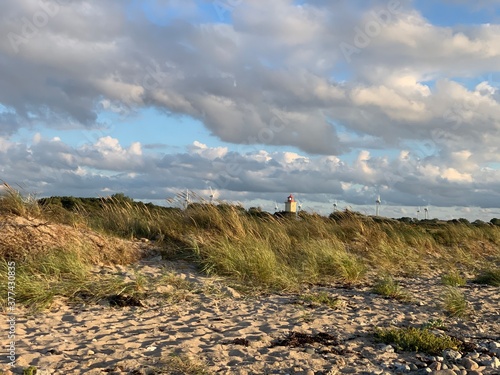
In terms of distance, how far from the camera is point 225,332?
5898 millimetres

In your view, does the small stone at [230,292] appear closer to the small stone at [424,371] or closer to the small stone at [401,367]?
the small stone at [401,367]

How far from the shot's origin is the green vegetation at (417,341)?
5.53 metres

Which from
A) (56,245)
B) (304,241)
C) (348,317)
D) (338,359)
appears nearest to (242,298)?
(348,317)

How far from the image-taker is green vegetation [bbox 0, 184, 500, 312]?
793 centimetres

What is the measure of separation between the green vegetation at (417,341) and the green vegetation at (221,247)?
8.44 feet

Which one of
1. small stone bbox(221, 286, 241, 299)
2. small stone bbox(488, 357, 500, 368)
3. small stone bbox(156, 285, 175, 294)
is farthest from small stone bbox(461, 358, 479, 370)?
small stone bbox(156, 285, 175, 294)

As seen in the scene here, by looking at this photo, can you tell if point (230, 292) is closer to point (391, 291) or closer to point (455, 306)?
point (391, 291)

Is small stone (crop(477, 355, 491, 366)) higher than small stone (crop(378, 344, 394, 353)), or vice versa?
small stone (crop(378, 344, 394, 353))

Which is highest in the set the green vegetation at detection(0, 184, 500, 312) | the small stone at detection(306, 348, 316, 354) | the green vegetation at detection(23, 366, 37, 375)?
the green vegetation at detection(0, 184, 500, 312)

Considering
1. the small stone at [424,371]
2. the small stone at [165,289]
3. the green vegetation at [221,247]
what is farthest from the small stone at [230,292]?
the small stone at [424,371]

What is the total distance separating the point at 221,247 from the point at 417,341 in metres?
4.69

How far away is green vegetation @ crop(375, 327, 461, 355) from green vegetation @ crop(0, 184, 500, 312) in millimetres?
2573

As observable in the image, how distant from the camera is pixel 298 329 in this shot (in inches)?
241

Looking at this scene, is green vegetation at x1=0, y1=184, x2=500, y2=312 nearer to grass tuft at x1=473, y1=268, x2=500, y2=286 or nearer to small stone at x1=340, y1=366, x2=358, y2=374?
grass tuft at x1=473, y1=268, x2=500, y2=286
